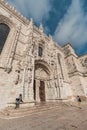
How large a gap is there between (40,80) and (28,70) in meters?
3.83

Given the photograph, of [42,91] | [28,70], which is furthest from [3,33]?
[42,91]

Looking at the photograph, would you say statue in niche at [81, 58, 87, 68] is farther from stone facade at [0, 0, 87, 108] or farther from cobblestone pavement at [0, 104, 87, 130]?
cobblestone pavement at [0, 104, 87, 130]

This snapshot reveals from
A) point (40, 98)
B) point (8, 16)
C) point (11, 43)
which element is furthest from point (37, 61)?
point (8, 16)

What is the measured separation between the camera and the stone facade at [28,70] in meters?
7.80

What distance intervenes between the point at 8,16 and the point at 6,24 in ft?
5.46

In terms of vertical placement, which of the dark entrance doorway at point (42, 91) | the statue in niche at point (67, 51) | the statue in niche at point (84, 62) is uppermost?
the statue in niche at point (67, 51)

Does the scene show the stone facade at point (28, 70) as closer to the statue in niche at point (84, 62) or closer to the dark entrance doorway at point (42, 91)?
the dark entrance doorway at point (42, 91)

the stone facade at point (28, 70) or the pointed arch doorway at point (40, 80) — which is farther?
the pointed arch doorway at point (40, 80)

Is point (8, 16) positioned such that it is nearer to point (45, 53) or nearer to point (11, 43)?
point (11, 43)

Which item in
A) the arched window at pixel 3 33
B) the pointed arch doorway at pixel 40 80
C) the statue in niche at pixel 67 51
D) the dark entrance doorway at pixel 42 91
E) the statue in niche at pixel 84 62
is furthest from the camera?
the statue in niche at pixel 67 51

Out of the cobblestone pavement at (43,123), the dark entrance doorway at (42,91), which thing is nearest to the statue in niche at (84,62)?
the dark entrance doorway at (42,91)

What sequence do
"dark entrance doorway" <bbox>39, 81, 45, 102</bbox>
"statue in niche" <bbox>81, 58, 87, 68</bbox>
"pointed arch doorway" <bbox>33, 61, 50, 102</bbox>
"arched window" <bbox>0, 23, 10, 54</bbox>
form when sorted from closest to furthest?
"arched window" <bbox>0, 23, 10, 54</bbox>
"pointed arch doorway" <bbox>33, 61, 50, 102</bbox>
"dark entrance doorway" <bbox>39, 81, 45, 102</bbox>
"statue in niche" <bbox>81, 58, 87, 68</bbox>

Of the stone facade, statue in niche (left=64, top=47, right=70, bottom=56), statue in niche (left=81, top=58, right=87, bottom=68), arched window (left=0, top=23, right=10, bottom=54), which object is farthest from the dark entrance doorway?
statue in niche (left=81, top=58, right=87, bottom=68)

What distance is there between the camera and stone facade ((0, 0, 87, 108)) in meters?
7.80
